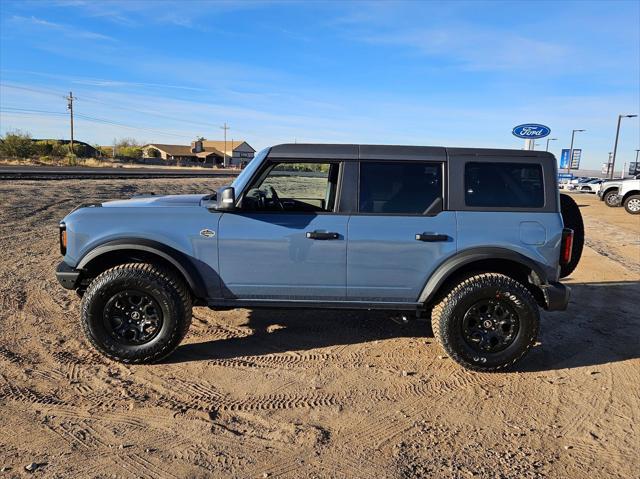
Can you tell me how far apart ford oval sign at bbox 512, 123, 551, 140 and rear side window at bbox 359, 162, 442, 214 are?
7066 millimetres

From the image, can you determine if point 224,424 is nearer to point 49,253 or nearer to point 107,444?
point 107,444

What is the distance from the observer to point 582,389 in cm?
398

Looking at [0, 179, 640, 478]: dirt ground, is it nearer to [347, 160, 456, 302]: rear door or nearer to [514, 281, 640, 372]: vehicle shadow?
[514, 281, 640, 372]: vehicle shadow

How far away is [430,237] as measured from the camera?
412 centimetres

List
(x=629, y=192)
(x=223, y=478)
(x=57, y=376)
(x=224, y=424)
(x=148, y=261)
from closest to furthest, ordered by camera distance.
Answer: (x=223, y=478), (x=224, y=424), (x=57, y=376), (x=148, y=261), (x=629, y=192)

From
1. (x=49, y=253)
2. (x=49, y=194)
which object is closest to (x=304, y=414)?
(x=49, y=253)

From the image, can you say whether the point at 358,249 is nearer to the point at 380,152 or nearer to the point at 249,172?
the point at 380,152

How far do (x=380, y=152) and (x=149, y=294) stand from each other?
2.33m

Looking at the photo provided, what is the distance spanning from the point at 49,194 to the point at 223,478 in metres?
16.2

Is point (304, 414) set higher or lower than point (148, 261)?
lower

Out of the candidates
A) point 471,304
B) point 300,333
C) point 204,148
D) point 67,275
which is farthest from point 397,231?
point 204,148

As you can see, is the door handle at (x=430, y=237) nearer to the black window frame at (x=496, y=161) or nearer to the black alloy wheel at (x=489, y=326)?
the black window frame at (x=496, y=161)

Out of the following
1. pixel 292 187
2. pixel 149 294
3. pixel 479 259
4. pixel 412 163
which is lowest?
pixel 149 294

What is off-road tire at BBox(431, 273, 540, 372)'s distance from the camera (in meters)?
4.12
